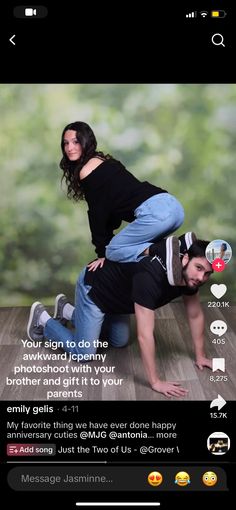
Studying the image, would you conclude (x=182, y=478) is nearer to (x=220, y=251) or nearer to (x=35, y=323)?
(x=220, y=251)

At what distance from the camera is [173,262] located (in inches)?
65.5

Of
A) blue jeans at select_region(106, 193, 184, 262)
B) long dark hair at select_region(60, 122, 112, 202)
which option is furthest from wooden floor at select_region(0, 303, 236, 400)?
long dark hair at select_region(60, 122, 112, 202)

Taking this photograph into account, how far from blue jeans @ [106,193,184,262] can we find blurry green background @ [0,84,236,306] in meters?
0.09

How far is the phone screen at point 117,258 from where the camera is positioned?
126 centimetres

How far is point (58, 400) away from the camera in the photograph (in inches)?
53.4

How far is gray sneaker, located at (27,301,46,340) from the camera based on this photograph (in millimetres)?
2027

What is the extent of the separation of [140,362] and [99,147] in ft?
2.30

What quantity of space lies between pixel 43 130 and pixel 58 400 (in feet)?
3.29

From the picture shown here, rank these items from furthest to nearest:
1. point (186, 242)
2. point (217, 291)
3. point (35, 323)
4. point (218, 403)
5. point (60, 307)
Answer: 1. point (60, 307)
2. point (35, 323)
3. point (186, 242)
4. point (217, 291)
5. point (218, 403)

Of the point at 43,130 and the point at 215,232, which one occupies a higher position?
the point at 43,130

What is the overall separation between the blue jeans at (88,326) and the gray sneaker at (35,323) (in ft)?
0.08
